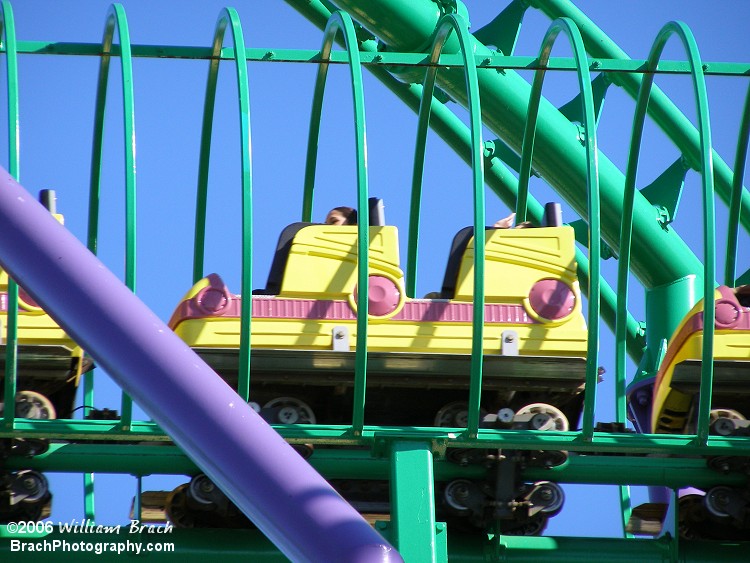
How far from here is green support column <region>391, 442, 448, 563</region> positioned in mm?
7984

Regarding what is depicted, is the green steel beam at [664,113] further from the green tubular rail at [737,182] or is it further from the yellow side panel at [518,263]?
the yellow side panel at [518,263]

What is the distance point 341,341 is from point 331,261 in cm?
59

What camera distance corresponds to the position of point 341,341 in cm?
928

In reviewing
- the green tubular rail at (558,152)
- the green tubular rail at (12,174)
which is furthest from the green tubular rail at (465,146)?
the green tubular rail at (12,174)

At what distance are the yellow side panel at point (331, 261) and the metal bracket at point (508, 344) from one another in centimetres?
70

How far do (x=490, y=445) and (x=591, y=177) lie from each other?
4.91ft

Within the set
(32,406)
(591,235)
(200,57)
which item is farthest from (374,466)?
(200,57)

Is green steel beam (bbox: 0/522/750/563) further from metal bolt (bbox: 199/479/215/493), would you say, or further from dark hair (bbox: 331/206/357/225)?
dark hair (bbox: 331/206/357/225)

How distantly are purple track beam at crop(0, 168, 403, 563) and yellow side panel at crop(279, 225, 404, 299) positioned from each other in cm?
502

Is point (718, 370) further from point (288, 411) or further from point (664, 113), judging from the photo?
point (664, 113)

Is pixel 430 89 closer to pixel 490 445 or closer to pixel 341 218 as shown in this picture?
pixel 341 218

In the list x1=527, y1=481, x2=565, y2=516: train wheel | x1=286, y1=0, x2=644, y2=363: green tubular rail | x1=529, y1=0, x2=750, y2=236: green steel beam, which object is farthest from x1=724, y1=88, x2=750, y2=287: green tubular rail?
x1=286, y1=0, x2=644, y2=363: green tubular rail

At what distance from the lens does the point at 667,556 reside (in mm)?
9289

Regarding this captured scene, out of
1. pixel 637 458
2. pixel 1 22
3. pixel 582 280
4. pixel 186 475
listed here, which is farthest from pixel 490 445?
pixel 582 280
